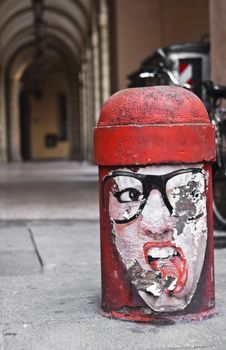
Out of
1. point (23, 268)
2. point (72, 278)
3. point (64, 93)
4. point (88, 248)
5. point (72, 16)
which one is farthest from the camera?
point (64, 93)

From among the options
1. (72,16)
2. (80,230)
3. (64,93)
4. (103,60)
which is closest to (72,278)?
(80,230)

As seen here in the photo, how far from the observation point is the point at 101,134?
3119 mm

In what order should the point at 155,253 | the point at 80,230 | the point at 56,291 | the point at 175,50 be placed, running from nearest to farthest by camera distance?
the point at 155,253 → the point at 56,291 → the point at 80,230 → the point at 175,50

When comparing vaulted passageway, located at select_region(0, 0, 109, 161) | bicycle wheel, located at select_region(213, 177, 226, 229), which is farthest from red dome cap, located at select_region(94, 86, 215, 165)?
vaulted passageway, located at select_region(0, 0, 109, 161)

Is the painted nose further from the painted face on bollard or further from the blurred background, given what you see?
the blurred background

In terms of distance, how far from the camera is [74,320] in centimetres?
311

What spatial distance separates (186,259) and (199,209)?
0.23 metres

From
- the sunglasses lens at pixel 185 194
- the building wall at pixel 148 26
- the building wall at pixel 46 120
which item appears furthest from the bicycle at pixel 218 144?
the building wall at pixel 46 120

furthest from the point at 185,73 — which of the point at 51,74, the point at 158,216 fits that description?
Answer: the point at 51,74

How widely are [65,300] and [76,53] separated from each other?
33.2 meters

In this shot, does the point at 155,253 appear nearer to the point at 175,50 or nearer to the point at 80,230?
the point at 80,230

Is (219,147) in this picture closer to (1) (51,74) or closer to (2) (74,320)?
(2) (74,320)

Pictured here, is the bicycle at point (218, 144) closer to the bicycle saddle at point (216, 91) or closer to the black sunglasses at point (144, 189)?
the bicycle saddle at point (216, 91)

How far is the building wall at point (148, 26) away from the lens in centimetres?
1452
